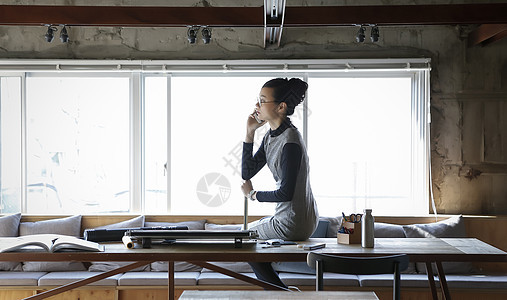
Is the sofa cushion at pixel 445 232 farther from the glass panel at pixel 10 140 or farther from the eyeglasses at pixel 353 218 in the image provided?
the glass panel at pixel 10 140

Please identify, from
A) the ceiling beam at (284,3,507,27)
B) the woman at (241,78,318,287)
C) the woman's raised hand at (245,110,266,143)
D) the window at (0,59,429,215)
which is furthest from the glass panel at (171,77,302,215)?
the woman at (241,78,318,287)

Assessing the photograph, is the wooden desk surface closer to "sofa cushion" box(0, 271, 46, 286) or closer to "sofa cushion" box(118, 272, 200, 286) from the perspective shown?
"sofa cushion" box(118, 272, 200, 286)

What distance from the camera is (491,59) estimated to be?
5602mm

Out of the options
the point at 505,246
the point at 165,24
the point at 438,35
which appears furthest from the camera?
the point at 438,35

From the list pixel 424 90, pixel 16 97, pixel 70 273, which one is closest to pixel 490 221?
pixel 424 90

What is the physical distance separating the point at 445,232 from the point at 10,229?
3.81 meters

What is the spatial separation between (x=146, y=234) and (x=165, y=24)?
2.01 metres

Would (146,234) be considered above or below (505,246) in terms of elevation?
above

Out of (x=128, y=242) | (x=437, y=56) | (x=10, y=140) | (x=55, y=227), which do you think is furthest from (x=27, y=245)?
(x=437, y=56)

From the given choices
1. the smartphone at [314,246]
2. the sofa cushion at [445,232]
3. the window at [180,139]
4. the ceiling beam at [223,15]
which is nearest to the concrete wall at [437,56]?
the window at [180,139]

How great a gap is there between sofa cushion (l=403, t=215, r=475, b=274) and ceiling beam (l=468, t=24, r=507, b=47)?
161 centimetres

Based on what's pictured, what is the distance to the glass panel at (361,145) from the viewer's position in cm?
564

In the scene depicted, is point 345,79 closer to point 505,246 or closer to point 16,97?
point 505,246

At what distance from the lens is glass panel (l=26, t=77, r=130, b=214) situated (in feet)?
18.6
